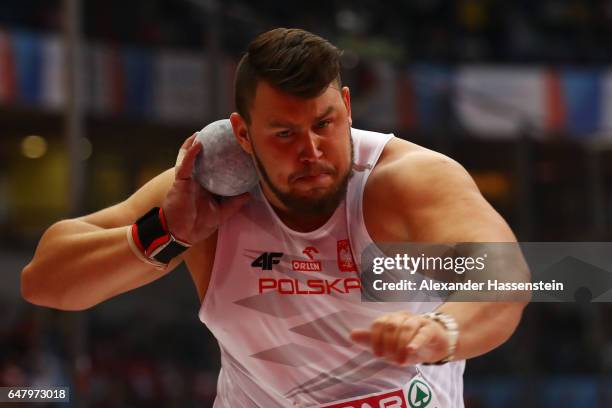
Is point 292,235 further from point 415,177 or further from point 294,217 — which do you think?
point 415,177

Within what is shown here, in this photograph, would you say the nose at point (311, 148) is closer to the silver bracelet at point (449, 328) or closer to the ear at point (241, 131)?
the ear at point (241, 131)

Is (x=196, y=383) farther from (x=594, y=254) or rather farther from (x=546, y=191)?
(x=594, y=254)

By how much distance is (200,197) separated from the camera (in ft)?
8.07

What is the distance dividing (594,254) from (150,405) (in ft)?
9.96

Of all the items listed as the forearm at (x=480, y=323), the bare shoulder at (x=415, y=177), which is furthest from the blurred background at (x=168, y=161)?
the forearm at (x=480, y=323)

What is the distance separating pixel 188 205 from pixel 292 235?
1.01 feet

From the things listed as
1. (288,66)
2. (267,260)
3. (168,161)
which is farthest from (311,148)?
(168,161)

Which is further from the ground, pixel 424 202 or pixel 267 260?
pixel 424 202

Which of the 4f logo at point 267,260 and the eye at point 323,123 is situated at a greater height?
the eye at point 323,123

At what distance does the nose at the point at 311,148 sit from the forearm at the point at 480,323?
48 centimetres

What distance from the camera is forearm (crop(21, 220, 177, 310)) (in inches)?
101

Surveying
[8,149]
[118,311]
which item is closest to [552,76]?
[8,149]

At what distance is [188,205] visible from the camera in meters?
2.45

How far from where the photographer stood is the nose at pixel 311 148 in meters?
2.28
